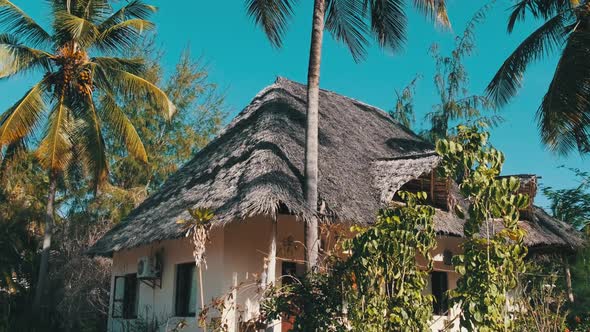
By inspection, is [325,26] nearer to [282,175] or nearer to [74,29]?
[282,175]

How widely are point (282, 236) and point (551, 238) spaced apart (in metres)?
6.08

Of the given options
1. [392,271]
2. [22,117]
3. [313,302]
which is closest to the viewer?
[392,271]

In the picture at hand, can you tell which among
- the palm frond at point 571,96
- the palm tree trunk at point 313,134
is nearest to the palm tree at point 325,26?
the palm tree trunk at point 313,134

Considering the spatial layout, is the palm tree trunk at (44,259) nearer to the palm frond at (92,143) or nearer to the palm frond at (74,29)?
the palm frond at (92,143)

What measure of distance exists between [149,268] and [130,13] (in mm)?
6490

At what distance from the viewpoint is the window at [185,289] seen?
36.1 ft

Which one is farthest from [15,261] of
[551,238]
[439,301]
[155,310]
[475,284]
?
[475,284]

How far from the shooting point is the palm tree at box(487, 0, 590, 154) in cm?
1123

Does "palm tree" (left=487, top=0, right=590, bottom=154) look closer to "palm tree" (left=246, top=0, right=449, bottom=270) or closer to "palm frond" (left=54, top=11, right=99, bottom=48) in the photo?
"palm tree" (left=246, top=0, right=449, bottom=270)

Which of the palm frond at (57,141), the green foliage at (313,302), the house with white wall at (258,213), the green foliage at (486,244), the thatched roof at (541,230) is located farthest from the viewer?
the palm frond at (57,141)

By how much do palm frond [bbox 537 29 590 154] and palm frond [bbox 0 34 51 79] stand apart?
408 inches

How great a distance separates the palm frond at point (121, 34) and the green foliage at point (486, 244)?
34.8ft

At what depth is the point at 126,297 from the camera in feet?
43.9

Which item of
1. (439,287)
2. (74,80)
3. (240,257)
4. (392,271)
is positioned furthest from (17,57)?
(392,271)
